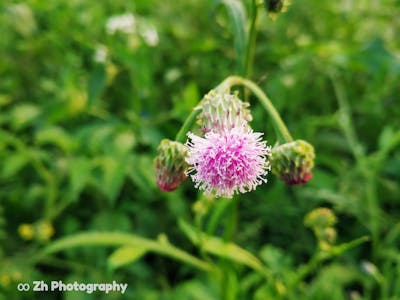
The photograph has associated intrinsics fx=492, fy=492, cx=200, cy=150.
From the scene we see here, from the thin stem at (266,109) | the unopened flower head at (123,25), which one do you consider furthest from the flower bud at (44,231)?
the thin stem at (266,109)

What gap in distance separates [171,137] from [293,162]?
1332 mm

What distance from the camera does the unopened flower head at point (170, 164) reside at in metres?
1.51

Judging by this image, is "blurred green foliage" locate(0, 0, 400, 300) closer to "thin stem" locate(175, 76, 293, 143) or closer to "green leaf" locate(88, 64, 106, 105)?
"green leaf" locate(88, 64, 106, 105)

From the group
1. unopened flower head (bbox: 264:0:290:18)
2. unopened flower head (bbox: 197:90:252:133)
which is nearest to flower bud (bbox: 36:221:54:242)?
unopened flower head (bbox: 197:90:252:133)

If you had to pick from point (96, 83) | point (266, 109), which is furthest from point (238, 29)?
point (96, 83)

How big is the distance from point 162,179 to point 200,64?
1.68 meters

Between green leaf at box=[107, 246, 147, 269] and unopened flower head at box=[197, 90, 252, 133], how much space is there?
639 mm

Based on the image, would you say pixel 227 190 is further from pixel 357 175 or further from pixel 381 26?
pixel 381 26

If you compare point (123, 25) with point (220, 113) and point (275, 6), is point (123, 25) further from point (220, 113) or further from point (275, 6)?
point (220, 113)

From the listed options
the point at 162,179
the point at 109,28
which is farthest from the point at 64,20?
the point at 162,179

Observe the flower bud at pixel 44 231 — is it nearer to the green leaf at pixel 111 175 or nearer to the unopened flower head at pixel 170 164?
the green leaf at pixel 111 175

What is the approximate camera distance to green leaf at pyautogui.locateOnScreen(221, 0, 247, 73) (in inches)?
68.1

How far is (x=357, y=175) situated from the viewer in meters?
2.43

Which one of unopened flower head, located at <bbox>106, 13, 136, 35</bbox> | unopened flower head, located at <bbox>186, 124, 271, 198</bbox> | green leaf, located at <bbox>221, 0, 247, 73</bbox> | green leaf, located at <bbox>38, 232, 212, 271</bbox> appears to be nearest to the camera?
unopened flower head, located at <bbox>186, 124, 271, 198</bbox>
